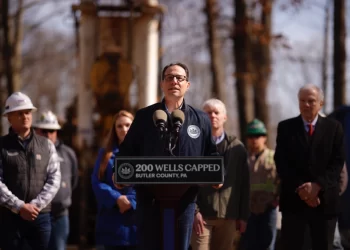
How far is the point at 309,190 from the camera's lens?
7.94 meters

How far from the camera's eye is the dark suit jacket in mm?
8039

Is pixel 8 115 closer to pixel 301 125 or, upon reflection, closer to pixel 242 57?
pixel 301 125

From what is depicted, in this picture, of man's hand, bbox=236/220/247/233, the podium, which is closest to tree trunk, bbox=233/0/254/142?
man's hand, bbox=236/220/247/233

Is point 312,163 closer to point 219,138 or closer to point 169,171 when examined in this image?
point 219,138

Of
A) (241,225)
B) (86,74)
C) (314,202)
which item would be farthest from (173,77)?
(86,74)

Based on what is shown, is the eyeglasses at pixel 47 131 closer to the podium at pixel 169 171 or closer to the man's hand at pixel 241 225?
the man's hand at pixel 241 225

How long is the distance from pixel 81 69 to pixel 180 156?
50.7 ft

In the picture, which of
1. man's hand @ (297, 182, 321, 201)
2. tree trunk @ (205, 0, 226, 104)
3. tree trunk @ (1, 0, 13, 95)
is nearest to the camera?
man's hand @ (297, 182, 321, 201)

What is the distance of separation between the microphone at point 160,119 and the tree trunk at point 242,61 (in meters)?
13.2

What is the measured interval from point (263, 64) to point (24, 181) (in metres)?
13.5

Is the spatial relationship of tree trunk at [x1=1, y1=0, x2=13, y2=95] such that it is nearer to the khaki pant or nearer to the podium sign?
the khaki pant

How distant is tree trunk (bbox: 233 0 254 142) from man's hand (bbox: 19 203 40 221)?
11450mm

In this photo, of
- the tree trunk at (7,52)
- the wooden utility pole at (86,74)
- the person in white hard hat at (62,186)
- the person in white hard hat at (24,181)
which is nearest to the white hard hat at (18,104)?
the person in white hard hat at (24,181)

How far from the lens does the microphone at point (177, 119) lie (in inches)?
247
